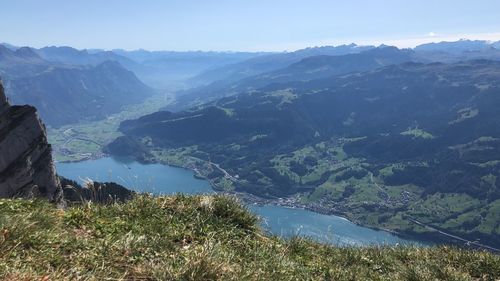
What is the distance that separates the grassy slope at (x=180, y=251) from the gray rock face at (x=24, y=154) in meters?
31.4

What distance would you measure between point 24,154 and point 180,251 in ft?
148

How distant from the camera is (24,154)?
1905 inches

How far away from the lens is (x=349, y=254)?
44.5 ft

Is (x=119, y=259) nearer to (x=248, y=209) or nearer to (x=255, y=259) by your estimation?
(x=255, y=259)

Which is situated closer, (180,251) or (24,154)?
(180,251)

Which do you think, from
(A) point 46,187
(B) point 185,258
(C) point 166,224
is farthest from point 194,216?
(A) point 46,187

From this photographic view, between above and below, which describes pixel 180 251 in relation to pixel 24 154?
above

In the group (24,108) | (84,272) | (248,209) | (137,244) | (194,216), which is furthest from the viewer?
(24,108)

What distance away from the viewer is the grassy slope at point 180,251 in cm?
773

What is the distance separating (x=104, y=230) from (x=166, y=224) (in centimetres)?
164

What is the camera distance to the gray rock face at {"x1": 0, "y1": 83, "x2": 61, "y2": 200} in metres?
43.0

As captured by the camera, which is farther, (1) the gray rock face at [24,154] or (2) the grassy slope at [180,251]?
(1) the gray rock face at [24,154]

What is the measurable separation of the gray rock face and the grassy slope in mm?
31408

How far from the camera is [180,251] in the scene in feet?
30.7
